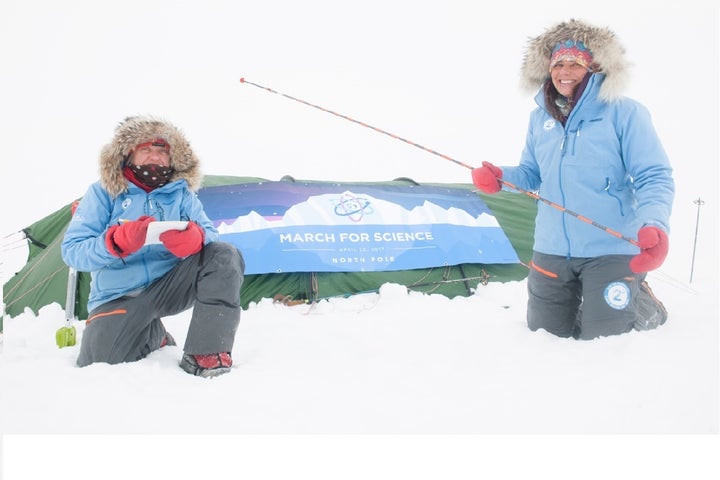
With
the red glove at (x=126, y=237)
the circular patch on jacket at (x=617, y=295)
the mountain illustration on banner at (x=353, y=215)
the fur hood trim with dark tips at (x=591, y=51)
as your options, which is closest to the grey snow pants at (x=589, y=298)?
the circular patch on jacket at (x=617, y=295)

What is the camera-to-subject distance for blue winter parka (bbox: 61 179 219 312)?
7.94 feet

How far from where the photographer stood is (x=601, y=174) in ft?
8.32

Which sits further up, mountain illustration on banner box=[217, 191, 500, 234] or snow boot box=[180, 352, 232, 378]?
mountain illustration on banner box=[217, 191, 500, 234]

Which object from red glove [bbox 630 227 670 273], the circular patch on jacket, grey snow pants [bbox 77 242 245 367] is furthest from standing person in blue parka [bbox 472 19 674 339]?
grey snow pants [bbox 77 242 245 367]

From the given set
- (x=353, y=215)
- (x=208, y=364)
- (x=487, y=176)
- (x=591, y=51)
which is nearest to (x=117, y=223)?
(x=208, y=364)

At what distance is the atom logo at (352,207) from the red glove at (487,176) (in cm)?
156

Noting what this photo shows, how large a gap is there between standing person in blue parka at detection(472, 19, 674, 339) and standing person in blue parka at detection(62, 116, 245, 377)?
145 centimetres

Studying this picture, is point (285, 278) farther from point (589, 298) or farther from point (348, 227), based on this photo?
point (589, 298)

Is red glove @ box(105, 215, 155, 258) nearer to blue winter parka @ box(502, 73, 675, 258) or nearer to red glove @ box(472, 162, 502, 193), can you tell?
red glove @ box(472, 162, 502, 193)

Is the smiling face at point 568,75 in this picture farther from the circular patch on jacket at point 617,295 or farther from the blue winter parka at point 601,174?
the circular patch on jacket at point 617,295

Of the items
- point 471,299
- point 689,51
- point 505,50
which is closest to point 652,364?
point 471,299

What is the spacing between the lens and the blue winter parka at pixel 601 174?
7.85ft

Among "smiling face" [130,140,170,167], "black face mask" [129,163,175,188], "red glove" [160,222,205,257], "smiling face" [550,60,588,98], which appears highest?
"smiling face" [550,60,588,98]

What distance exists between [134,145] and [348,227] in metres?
1.93
